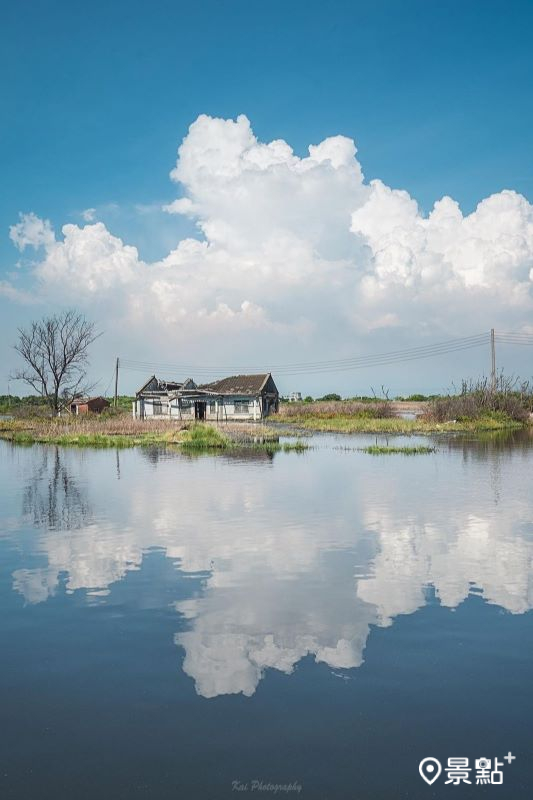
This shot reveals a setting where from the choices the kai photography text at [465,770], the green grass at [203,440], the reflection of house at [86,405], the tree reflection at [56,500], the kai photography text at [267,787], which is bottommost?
the kai photography text at [465,770]

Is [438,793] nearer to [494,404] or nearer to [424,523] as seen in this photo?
[424,523]

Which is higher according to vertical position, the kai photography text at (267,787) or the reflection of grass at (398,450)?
the reflection of grass at (398,450)

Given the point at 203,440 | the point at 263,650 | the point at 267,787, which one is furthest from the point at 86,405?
the point at 267,787

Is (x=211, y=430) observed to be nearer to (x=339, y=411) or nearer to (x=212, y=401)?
(x=212, y=401)

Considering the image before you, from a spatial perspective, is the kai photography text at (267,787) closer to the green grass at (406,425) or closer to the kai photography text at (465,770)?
the kai photography text at (465,770)

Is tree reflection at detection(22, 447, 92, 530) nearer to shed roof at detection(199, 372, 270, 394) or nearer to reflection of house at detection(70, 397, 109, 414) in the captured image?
A: shed roof at detection(199, 372, 270, 394)

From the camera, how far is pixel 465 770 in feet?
17.2

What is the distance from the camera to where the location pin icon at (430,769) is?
516 centimetres

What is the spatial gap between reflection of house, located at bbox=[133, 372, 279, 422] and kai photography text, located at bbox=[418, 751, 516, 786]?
58.3 meters

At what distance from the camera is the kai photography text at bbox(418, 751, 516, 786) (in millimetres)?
5141

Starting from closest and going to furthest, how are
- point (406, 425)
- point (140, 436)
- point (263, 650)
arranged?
point (263, 650)
point (140, 436)
point (406, 425)

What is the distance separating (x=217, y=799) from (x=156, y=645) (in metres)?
3.03

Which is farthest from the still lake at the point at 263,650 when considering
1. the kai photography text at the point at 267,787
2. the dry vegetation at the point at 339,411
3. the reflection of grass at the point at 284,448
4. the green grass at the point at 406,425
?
the dry vegetation at the point at 339,411

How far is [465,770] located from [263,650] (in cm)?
289
